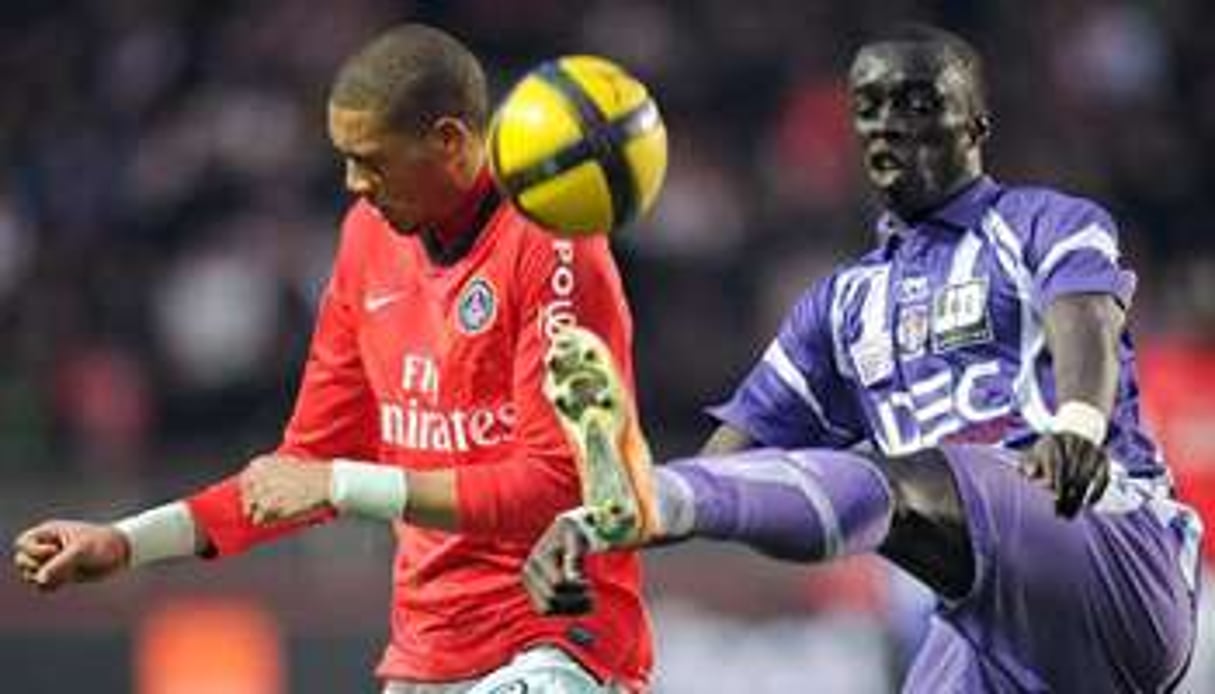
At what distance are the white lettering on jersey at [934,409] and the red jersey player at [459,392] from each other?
29.9 inches

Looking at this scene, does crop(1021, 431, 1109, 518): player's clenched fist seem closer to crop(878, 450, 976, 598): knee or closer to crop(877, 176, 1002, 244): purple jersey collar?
crop(878, 450, 976, 598): knee

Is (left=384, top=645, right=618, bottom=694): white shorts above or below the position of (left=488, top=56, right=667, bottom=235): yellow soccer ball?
below

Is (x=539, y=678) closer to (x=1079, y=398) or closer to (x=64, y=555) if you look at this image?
(x=64, y=555)

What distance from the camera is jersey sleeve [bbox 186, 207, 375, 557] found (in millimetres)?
8281

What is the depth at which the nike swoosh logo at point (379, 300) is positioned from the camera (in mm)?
8172

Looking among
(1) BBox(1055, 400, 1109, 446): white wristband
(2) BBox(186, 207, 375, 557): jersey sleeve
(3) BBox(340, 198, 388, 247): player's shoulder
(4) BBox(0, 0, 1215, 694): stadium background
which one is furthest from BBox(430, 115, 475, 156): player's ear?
(4) BBox(0, 0, 1215, 694): stadium background

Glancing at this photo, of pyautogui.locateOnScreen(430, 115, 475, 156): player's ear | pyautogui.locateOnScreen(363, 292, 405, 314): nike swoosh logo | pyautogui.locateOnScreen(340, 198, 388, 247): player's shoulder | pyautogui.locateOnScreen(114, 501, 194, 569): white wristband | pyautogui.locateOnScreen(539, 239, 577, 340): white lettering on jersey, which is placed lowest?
pyautogui.locateOnScreen(114, 501, 194, 569): white wristband

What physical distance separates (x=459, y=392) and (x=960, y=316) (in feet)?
4.04

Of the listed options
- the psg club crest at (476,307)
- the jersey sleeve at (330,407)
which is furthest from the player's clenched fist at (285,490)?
the jersey sleeve at (330,407)

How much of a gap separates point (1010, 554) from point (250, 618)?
23.1ft

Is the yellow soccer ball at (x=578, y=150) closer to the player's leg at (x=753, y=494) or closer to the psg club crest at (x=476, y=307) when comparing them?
the psg club crest at (x=476, y=307)

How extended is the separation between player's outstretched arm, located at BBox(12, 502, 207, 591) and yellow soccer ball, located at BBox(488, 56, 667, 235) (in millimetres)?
1262

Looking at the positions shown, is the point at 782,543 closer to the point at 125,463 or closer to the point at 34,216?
the point at 125,463

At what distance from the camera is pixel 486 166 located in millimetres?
8094
